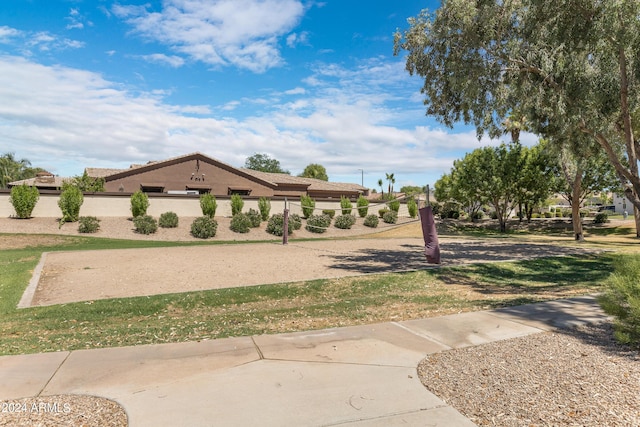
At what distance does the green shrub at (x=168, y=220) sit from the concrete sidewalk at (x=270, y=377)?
24220 mm

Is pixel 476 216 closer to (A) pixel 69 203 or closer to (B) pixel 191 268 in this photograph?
(A) pixel 69 203

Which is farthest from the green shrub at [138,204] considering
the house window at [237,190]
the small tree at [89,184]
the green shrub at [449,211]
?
the green shrub at [449,211]

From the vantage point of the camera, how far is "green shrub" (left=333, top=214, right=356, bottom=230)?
35.0m

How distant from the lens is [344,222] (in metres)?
35.1

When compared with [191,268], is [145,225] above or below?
above

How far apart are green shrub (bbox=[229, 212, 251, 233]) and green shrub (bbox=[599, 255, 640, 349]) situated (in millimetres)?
25350

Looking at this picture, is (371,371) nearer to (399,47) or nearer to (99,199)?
(399,47)

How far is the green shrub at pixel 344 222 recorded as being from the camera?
3503 centimetres

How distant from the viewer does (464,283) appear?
38.4 feet

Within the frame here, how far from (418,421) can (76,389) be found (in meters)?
3.32

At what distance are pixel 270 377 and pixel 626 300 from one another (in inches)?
193

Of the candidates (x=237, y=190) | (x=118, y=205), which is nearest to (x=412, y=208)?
(x=237, y=190)

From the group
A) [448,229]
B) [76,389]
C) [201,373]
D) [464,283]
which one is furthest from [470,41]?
[448,229]

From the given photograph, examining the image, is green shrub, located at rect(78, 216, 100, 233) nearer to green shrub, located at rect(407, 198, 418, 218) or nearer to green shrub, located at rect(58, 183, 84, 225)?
green shrub, located at rect(58, 183, 84, 225)
